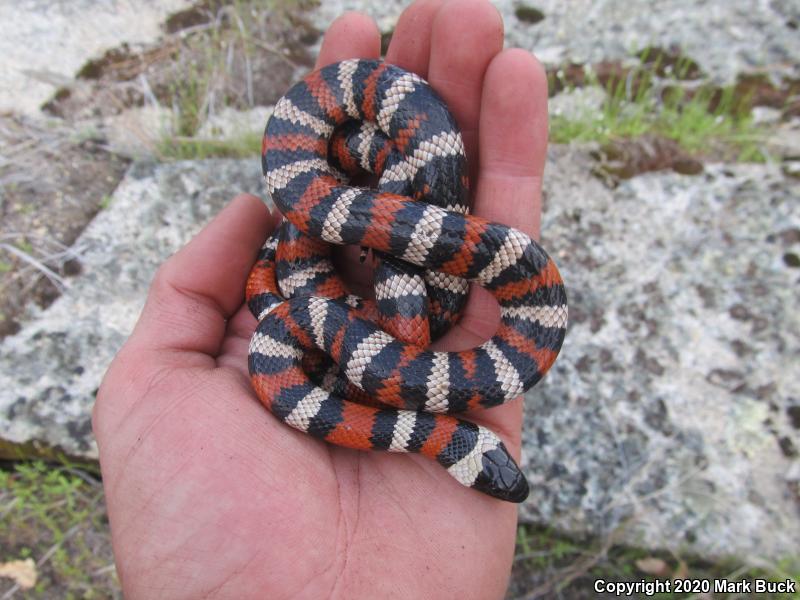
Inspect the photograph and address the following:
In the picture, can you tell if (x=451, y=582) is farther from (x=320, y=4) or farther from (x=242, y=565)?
(x=320, y=4)

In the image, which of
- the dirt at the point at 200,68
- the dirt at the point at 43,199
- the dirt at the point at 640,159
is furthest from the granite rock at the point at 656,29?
the dirt at the point at 43,199

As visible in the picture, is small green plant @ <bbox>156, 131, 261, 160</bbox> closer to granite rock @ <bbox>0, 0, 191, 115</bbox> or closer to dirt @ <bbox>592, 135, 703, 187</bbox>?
granite rock @ <bbox>0, 0, 191, 115</bbox>

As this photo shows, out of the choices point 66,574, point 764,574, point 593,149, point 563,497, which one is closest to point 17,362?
point 66,574

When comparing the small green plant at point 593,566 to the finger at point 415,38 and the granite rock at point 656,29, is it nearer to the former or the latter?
the finger at point 415,38

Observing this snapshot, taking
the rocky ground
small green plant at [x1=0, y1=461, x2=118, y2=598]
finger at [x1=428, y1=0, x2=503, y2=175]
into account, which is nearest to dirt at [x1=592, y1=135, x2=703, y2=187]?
the rocky ground

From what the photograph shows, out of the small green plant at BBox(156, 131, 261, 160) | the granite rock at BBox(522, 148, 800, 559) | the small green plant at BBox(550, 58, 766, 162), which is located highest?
the small green plant at BBox(550, 58, 766, 162)

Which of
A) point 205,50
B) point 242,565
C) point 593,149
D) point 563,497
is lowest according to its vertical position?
point 563,497
